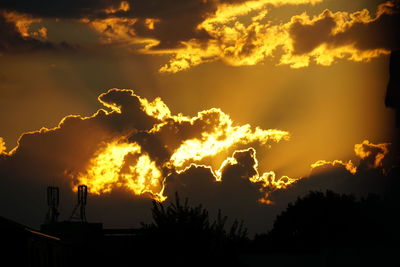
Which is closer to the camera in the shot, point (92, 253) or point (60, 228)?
point (92, 253)

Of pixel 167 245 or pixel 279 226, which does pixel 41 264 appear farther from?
pixel 279 226

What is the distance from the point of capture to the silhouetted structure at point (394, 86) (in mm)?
83312

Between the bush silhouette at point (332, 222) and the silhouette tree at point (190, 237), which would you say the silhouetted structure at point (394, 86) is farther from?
the silhouette tree at point (190, 237)

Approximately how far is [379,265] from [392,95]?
25.2 metres

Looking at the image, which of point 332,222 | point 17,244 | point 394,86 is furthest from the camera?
point 332,222

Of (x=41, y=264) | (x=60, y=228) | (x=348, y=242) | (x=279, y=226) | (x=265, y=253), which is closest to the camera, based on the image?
(x=41, y=264)

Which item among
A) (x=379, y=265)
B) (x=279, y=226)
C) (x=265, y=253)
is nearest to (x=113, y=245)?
(x=265, y=253)

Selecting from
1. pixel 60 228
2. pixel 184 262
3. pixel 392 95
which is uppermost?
pixel 392 95

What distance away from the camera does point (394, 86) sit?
85.6 m

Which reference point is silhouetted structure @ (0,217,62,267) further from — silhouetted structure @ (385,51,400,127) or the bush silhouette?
the bush silhouette

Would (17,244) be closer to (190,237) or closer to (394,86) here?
(190,237)

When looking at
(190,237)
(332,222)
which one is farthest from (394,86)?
(190,237)

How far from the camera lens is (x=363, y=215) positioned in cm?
10725

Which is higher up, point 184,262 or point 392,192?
point 392,192
